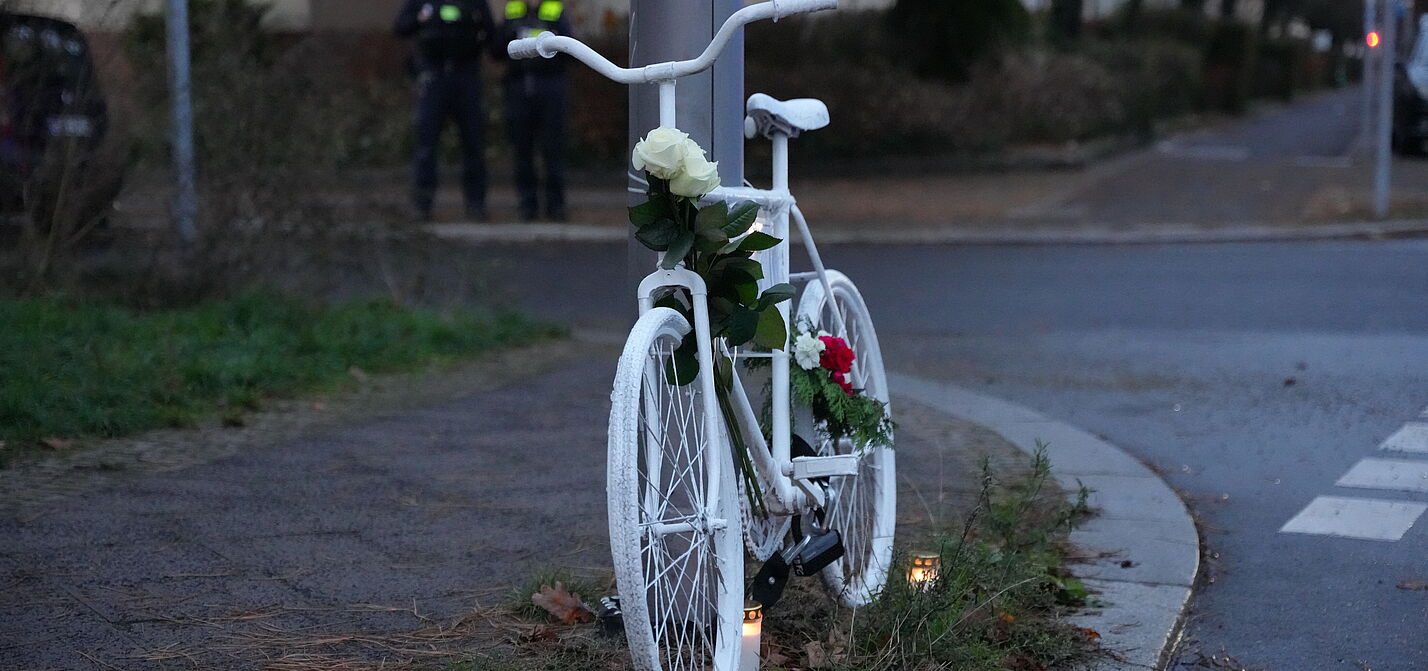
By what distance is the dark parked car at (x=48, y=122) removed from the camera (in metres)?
7.37

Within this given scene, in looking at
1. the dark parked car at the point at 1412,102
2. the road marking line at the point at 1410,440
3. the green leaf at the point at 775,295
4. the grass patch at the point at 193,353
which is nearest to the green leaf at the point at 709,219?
the green leaf at the point at 775,295

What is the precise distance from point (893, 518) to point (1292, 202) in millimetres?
13705

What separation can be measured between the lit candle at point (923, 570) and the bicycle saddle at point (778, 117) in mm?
1078

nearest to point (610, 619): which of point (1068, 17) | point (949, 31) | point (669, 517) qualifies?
point (669, 517)

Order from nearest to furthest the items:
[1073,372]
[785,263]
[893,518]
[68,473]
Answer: [785,263] < [893,518] < [68,473] < [1073,372]

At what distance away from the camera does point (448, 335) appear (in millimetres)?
7785

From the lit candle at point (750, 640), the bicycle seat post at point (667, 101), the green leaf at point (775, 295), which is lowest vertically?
the lit candle at point (750, 640)

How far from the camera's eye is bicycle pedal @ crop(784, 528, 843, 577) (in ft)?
11.4

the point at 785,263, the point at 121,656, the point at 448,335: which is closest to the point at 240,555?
the point at 121,656

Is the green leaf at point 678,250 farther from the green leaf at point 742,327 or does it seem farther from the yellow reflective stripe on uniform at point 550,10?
the yellow reflective stripe on uniform at point 550,10

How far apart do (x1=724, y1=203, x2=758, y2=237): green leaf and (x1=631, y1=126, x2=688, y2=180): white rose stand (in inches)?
7.7

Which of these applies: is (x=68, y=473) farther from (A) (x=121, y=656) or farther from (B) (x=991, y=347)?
(B) (x=991, y=347)

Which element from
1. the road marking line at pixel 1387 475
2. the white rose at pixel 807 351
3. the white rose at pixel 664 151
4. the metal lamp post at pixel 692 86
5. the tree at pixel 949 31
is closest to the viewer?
the white rose at pixel 664 151

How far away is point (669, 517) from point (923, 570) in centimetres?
82
